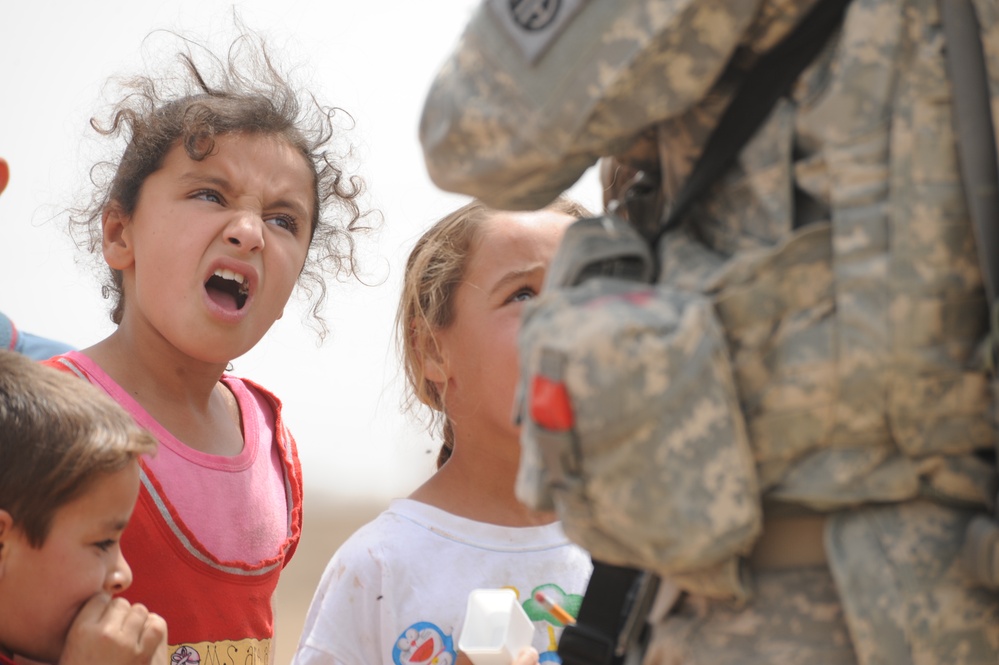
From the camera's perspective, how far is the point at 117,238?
373cm

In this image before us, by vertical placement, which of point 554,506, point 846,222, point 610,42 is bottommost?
point 554,506

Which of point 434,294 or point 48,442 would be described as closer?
point 48,442

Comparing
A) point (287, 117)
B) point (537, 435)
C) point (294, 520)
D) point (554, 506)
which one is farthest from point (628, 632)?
point (287, 117)

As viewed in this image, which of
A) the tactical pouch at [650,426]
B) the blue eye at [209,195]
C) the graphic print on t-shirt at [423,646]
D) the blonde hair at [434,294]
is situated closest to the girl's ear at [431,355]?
the blonde hair at [434,294]

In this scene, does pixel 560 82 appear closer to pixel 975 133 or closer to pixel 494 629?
pixel 975 133

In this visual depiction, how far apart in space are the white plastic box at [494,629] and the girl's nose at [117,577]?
767 mm

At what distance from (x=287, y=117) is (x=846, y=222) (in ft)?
8.64

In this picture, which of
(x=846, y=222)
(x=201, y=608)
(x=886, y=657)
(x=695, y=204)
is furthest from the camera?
(x=201, y=608)

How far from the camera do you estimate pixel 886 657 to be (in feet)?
5.26

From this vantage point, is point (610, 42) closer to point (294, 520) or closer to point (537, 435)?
point (537, 435)

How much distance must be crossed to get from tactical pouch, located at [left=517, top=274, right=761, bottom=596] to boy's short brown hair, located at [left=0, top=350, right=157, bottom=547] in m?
1.39

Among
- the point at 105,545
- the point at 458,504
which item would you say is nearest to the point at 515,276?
the point at 458,504

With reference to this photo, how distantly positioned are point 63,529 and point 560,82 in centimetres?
155

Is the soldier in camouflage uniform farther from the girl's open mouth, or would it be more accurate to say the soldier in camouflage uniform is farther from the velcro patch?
the girl's open mouth
